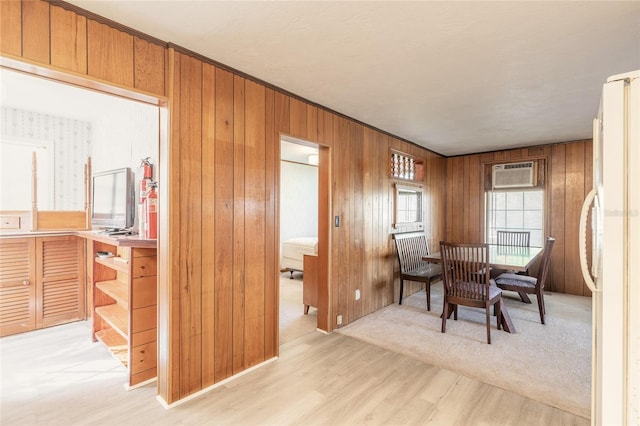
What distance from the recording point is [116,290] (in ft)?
8.54

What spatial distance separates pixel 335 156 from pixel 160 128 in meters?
1.73

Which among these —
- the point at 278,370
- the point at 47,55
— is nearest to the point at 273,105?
the point at 47,55

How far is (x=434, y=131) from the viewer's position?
4059 mm

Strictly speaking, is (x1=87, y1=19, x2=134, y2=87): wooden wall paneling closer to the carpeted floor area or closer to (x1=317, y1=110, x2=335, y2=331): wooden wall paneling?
(x1=317, y1=110, x2=335, y2=331): wooden wall paneling

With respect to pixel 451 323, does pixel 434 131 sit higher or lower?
higher

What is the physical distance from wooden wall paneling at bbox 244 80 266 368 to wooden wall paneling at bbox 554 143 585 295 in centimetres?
479

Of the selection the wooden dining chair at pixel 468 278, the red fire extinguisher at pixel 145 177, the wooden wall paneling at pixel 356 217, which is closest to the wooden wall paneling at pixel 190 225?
the red fire extinguisher at pixel 145 177

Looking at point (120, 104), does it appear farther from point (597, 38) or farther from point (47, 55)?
point (597, 38)

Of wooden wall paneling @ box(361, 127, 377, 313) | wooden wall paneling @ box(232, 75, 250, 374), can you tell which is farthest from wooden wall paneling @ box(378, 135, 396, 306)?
wooden wall paneling @ box(232, 75, 250, 374)

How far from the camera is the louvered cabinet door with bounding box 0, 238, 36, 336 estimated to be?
292 centimetres

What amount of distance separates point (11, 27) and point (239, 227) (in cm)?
158

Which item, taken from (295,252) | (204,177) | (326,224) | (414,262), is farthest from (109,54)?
(295,252)

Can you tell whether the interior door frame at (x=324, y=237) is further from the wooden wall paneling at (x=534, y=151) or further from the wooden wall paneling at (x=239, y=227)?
the wooden wall paneling at (x=534, y=151)

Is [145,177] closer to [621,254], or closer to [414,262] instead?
[621,254]
